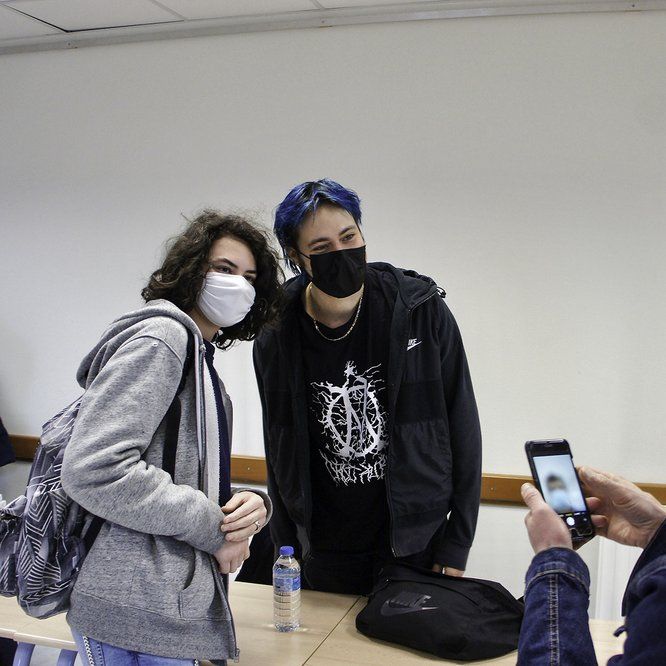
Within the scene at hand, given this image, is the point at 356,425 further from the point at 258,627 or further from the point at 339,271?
the point at 258,627

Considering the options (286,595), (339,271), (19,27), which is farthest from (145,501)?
(19,27)

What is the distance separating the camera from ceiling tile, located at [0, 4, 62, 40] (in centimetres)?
322

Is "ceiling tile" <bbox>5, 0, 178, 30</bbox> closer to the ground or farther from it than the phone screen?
farther from it

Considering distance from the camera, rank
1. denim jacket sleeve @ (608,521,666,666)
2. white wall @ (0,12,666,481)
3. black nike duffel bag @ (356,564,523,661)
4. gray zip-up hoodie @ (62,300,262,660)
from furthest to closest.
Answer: white wall @ (0,12,666,481) < black nike duffel bag @ (356,564,523,661) < gray zip-up hoodie @ (62,300,262,660) < denim jacket sleeve @ (608,521,666,666)

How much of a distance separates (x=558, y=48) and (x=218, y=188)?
157cm

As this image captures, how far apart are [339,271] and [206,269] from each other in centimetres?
40

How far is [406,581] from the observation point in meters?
1.69

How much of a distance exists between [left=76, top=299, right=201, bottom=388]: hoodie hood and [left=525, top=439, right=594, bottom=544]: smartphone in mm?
674

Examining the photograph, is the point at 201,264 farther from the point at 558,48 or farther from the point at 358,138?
the point at 558,48

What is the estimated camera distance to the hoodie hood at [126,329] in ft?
4.34

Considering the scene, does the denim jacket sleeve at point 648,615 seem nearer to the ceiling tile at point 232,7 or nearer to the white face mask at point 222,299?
the white face mask at point 222,299

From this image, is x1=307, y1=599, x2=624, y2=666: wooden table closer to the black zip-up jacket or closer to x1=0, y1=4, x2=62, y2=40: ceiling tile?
the black zip-up jacket

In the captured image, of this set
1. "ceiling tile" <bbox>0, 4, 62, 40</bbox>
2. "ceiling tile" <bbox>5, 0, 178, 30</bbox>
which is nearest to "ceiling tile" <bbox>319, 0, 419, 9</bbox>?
"ceiling tile" <bbox>5, 0, 178, 30</bbox>

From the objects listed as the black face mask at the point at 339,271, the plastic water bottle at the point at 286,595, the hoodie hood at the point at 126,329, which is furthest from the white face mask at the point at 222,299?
the plastic water bottle at the point at 286,595
